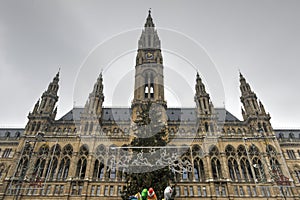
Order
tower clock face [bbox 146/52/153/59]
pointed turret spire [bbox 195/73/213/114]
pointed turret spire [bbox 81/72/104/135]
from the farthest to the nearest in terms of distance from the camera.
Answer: tower clock face [bbox 146/52/153/59]
pointed turret spire [bbox 195/73/213/114]
pointed turret spire [bbox 81/72/104/135]

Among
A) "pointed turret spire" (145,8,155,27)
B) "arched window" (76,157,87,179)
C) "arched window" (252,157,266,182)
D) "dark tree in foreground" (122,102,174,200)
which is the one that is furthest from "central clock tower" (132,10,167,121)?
"arched window" (252,157,266,182)

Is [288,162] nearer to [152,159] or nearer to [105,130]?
[152,159]

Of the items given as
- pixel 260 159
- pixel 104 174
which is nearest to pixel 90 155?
pixel 104 174

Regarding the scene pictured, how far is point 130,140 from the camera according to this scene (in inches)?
1423

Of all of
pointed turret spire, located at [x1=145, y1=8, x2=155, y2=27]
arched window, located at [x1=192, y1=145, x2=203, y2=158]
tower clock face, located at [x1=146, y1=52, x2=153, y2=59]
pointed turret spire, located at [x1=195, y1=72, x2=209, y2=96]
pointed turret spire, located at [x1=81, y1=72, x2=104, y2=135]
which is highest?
pointed turret spire, located at [x1=145, y1=8, x2=155, y2=27]

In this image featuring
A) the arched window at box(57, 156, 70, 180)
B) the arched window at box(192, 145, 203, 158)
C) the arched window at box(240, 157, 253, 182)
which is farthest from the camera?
the arched window at box(192, 145, 203, 158)

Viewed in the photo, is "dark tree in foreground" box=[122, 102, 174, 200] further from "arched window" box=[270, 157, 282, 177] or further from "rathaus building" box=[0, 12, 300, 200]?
"arched window" box=[270, 157, 282, 177]

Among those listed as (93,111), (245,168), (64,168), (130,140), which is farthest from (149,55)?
(245,168)

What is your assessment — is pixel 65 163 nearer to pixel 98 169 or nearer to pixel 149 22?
pixel 98 169

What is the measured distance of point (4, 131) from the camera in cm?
4756

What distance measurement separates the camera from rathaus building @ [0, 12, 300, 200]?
31.4 m

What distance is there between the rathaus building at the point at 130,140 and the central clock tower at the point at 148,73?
0.77 feet

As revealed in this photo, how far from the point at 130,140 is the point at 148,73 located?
16.9m

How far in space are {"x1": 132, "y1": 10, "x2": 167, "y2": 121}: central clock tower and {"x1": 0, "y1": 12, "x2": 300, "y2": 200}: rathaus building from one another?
9.2 inches
